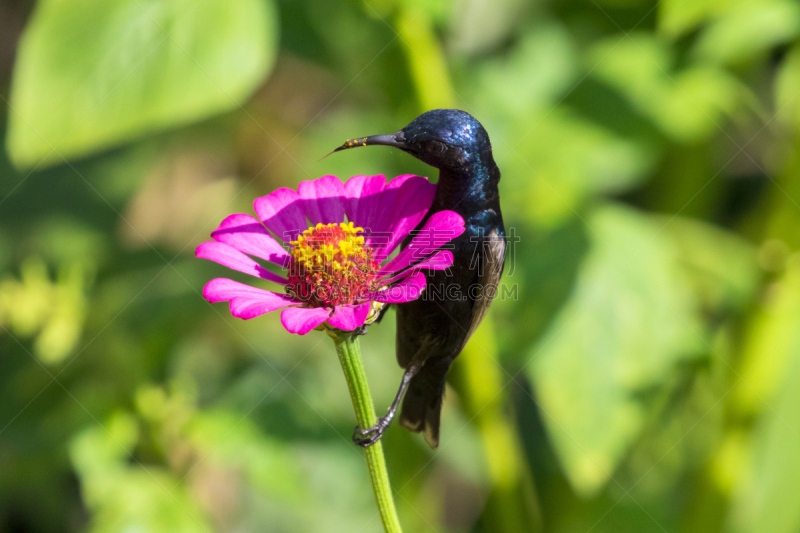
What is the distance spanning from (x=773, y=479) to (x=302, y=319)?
1.46 metres

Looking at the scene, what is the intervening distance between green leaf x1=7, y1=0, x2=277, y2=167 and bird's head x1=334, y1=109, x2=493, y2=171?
2.15 ft

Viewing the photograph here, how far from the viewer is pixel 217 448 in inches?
58.3

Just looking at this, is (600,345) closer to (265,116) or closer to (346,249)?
Answer: (346,249)

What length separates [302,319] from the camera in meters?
0.59

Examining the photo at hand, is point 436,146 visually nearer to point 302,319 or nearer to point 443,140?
point 443,140

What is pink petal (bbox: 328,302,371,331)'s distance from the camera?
0.59 metres

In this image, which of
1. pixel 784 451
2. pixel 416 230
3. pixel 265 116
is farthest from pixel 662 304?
pixel 265 116

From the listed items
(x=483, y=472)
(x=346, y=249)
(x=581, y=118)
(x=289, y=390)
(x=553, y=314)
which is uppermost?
(x=346, y=249)

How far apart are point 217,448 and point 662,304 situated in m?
0.97

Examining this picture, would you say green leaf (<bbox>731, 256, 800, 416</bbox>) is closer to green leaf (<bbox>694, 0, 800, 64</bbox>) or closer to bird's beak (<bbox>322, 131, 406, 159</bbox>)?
green leaf (<bbox>694, 0, 800, 64</bbox>)

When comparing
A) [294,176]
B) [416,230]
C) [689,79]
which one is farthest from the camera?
[294,176]

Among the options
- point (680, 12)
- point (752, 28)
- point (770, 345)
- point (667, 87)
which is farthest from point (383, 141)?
point (667, 87)

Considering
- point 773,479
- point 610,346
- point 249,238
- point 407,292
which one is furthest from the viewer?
point 773,479

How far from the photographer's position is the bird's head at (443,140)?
24.8 inches
